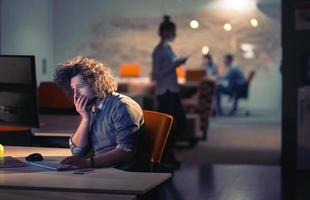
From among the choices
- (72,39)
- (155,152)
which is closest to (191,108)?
(72,39)

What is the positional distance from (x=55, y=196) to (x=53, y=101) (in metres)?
4.48

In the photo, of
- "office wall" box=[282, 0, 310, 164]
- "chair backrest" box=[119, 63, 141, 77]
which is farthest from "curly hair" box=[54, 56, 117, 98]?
"chair backrest" box=[119, 63, 141, 77]

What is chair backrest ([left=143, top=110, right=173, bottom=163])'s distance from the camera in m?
4.33

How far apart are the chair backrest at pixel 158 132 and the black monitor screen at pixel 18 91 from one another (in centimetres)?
64

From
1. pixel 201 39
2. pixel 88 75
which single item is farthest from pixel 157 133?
pixel 201 39

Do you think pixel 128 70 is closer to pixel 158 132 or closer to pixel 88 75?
pixel 158 132

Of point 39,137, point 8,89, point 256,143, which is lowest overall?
point 256,143

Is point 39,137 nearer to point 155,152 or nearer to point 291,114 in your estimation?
point 155,152

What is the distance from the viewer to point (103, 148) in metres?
4.22

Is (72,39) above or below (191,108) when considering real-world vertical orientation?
above

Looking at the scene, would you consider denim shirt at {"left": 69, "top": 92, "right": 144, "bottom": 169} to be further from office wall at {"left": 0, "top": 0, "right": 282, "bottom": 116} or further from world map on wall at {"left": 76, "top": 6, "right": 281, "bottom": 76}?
world map on wall at {"left": 76, "top": 6, "right": 281, "bottom": 76}

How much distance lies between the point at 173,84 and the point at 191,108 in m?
2.77

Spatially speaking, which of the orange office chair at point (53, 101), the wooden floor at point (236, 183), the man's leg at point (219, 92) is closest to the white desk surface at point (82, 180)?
the wooden floor at point (236, 183)

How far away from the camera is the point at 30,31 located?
10.4 m
